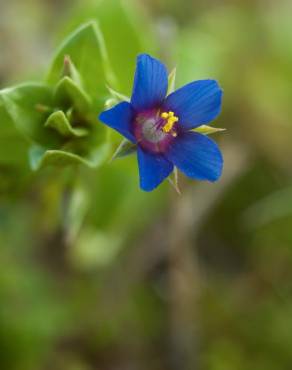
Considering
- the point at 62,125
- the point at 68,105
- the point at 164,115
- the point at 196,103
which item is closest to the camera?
the point at 196,103

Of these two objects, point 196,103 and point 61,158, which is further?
point 61,158

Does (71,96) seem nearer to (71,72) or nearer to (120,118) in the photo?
(71,72)

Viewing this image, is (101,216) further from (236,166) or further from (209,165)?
(209,165)

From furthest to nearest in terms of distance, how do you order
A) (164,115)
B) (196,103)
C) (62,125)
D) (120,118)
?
(62,125) → (164,115) → (196,103) → (120,118)

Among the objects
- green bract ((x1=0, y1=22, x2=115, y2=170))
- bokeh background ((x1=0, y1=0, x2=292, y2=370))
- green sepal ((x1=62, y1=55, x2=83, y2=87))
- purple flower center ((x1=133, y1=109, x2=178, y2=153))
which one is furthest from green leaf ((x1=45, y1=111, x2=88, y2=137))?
bokeh background ((x1=0, y1=0, x2=292, y2=370))

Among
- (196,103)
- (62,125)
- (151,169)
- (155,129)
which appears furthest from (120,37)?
(151,169)

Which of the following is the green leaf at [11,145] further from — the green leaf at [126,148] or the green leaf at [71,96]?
the green leaf at [126,148]

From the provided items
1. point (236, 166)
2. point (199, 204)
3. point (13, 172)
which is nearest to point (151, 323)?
point (199, 204)
